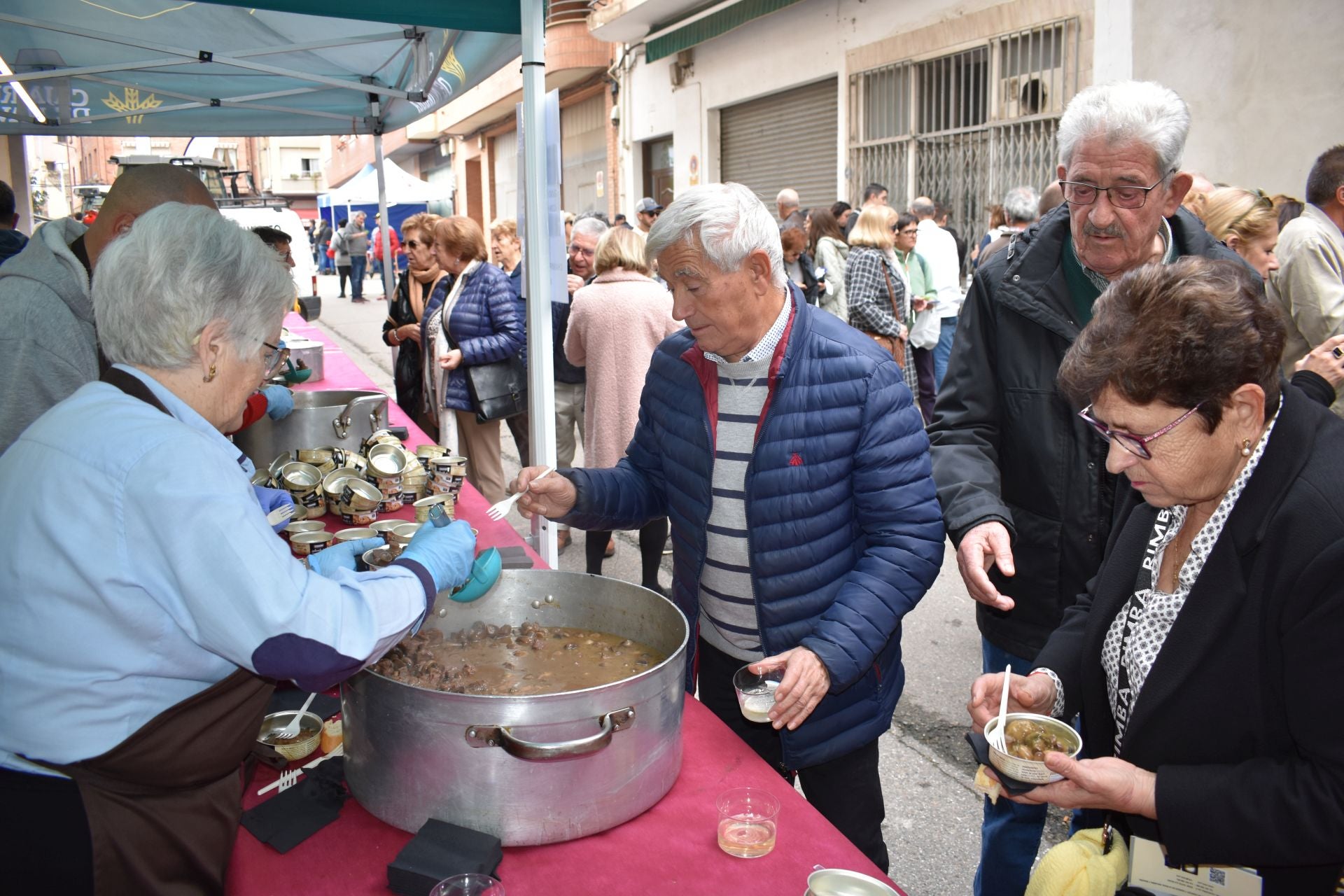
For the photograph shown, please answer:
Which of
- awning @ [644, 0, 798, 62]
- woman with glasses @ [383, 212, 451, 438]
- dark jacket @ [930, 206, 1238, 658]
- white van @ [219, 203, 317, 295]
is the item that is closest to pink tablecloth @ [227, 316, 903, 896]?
dark jacket @ [930, 206, 1238, 658]

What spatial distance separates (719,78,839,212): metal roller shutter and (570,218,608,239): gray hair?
6642 millimetres

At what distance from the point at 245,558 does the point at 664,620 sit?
84cm

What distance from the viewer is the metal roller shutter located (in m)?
12.8

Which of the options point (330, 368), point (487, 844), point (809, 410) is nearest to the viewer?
point (487, 844)

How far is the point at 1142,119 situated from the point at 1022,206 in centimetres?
625

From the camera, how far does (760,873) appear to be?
57.1 inches

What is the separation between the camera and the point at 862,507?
204cm

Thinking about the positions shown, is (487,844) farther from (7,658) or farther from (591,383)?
(591,383)

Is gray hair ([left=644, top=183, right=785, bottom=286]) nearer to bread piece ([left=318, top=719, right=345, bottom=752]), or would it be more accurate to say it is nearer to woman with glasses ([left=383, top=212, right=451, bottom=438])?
bread piece ([left=318, top=719, right=345, bottom=752])

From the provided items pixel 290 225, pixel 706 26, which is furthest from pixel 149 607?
pixel 290 225

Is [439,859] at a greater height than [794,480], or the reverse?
[794,480]

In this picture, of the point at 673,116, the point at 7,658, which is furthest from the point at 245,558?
the point at 673,116

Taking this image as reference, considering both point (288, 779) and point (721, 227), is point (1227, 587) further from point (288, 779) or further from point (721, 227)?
point (288, 779)

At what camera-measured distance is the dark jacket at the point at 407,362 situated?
6.00 m
